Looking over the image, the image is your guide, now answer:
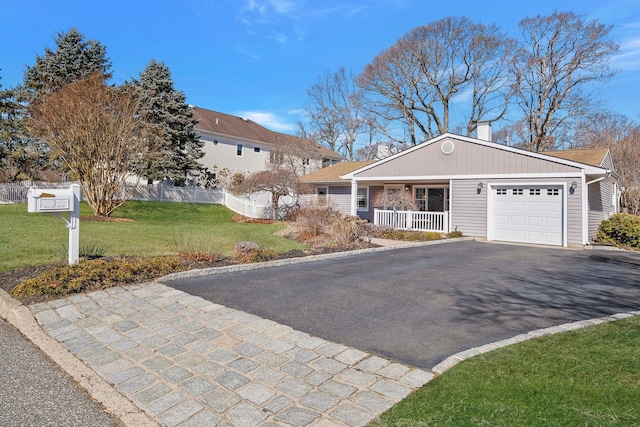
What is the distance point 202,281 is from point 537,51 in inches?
1218

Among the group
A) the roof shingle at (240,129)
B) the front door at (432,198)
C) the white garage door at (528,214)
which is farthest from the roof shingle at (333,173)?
→ the roof shingle at (240,129)

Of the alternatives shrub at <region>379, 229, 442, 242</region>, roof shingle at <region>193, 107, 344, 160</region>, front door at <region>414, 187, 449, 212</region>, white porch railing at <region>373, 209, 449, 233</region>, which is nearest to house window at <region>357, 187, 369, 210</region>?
white porch railing at <region>373, 209, 449, 233</region>

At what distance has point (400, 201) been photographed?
17203 mm

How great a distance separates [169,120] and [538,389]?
2687 centimetres

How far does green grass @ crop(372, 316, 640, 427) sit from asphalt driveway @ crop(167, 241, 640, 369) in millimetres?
445

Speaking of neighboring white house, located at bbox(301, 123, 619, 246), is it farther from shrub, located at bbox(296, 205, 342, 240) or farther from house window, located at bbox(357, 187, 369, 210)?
shrub, located at bbox(296, 205, 342, 240)

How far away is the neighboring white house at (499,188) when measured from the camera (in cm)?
1338

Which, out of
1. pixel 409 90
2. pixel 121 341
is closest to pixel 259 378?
pixel 121 341

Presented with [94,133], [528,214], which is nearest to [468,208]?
[528,214]

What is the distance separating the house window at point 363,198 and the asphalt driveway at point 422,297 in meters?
11.6

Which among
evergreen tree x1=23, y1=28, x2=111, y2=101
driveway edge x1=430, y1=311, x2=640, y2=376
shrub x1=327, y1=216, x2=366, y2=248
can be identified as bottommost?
driveway edge x1=430, y1=311, x2=640, y2=376

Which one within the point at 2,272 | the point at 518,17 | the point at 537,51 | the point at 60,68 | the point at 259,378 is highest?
the point at 518,17

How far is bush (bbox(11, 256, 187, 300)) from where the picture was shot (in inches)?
209

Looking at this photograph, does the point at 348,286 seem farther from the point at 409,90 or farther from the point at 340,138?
the point at 340,138
